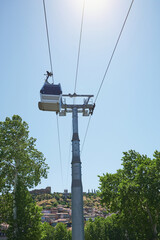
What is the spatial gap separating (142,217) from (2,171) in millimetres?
13768

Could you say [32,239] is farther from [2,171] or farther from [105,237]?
[105,237]

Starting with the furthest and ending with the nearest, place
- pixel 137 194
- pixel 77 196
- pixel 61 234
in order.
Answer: pixel 61 234 < pixel 137 194 < pixel 77 196

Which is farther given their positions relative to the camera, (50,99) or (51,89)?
(51,89)

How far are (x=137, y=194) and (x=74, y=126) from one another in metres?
11.3

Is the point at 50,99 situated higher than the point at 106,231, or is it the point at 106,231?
the point at 50,99

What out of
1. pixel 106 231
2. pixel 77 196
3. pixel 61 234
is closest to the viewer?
pixel 77 196

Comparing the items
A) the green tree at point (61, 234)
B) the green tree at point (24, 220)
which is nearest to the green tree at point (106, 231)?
the green tree at point (61, 234)

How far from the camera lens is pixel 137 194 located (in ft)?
52.9

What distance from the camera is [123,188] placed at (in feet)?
54.4

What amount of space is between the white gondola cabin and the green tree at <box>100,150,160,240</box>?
1099cm

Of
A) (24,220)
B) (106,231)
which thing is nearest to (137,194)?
(24,220)

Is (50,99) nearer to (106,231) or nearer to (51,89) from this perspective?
(51,89)

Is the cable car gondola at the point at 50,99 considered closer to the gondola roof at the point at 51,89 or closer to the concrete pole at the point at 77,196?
the gondola roof at the point at 51,89

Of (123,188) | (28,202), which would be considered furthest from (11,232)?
(123,188)
